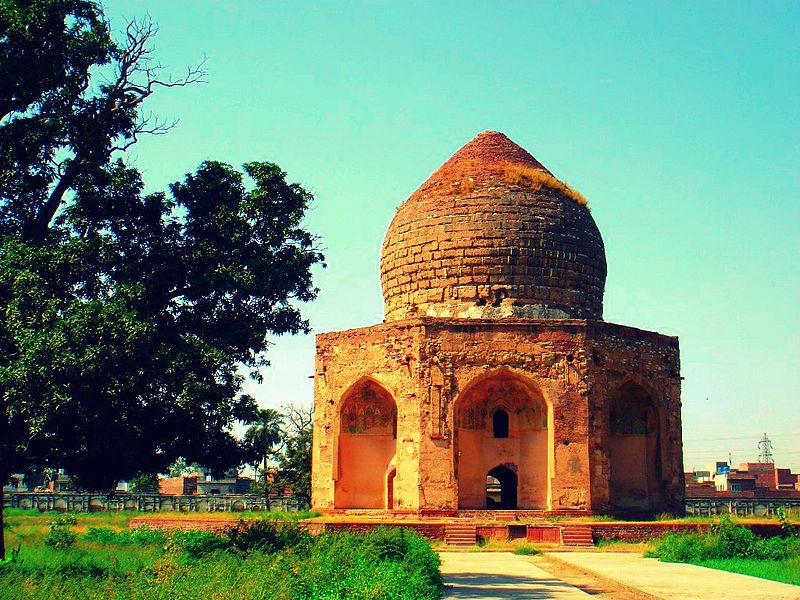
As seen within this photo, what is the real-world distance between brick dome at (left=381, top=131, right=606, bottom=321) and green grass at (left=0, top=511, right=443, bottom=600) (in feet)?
32.0

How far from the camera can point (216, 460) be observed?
1295cm

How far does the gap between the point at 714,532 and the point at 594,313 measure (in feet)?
24.6

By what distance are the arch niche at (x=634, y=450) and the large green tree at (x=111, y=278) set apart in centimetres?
1074

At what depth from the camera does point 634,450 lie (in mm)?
21812

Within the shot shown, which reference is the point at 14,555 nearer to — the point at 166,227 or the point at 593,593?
the point at 166,227

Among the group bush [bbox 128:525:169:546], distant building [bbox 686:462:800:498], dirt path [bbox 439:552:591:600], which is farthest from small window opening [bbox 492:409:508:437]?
distant building [bbox 686:462:800:498]

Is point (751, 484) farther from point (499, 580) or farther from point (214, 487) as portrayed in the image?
point (499, 580)

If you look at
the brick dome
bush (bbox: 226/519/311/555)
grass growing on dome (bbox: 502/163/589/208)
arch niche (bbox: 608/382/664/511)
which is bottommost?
bush (bbox: 226/519/311/555)

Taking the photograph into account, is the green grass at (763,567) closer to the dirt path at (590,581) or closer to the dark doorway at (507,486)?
the dirt path at (590,581)

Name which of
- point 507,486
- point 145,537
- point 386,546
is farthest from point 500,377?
point 386,546

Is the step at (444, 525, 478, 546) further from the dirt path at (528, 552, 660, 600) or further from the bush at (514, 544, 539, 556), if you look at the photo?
the dirt path at (528, 552, 660, 600)

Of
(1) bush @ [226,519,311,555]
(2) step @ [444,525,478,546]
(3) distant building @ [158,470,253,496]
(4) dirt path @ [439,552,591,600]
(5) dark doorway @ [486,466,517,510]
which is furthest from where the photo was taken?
(3) distant building @ [158,470,253,496]

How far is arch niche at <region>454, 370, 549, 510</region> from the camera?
20172 millimetres

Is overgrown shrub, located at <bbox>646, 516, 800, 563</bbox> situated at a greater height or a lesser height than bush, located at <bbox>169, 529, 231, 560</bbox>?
lesser
